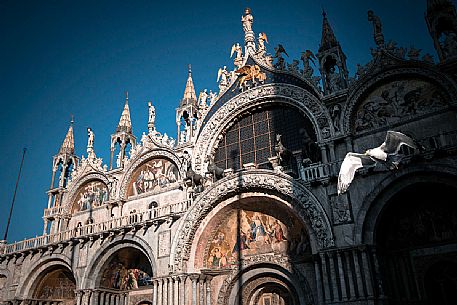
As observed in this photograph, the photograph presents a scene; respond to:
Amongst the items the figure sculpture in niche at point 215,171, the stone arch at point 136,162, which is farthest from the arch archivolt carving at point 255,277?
the stone arch at point 136,162

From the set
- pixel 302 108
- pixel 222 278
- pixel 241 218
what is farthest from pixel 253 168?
pixel 222 278

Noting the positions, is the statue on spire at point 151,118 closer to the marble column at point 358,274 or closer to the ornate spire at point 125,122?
the ornate spire at point 125,122

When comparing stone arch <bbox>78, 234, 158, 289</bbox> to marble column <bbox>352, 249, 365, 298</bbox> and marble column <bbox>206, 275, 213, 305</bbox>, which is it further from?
marble column <bbox>352, 249, 365, 298</bbox>

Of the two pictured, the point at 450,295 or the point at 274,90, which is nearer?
the point at 450,295

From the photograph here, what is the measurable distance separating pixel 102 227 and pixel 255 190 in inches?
347

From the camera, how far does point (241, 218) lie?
727 inches

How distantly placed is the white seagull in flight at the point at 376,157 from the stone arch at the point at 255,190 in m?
1.90

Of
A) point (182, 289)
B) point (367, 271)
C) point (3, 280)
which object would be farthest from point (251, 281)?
point (3, 280)

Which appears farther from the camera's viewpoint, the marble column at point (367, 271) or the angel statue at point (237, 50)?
the angel statue at point (237, 50)

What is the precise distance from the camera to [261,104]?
20.9m

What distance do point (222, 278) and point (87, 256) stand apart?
746cm

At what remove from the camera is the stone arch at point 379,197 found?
13.8 meters

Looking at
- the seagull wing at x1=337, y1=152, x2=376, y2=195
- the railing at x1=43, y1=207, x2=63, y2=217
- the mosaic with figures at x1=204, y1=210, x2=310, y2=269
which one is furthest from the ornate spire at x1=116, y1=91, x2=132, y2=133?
the seagull wing at x1=337, y1=152, x2=376, y2=195

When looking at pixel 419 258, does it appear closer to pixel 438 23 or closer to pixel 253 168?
pixel 253 168
